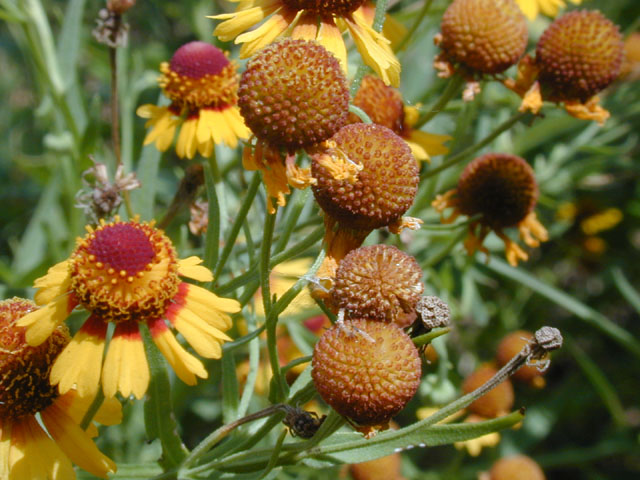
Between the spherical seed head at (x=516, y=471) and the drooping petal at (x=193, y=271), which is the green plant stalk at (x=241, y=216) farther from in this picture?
the spherical seed head at (x=516, y=471)

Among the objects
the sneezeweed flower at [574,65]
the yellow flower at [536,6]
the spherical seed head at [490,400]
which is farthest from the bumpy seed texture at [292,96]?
the spherical seed head at [490,400]

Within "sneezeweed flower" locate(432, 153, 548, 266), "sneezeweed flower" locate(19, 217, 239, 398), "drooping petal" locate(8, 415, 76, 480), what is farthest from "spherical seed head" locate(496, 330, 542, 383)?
"drooping petal" locate(8, 415, 76, 480)

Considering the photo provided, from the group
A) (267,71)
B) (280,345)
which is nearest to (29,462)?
(267,71)

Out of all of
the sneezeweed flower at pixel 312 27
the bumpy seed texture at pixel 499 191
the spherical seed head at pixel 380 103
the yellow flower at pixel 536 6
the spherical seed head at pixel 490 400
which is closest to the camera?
the sneezeweed flower at pixel 312 27

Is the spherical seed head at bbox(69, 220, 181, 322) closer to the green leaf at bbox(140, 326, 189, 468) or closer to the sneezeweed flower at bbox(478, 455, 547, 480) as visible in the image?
the green leaf at bbox(140, 326, 189, 468)

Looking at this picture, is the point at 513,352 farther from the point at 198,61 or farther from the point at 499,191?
the point at 198,61

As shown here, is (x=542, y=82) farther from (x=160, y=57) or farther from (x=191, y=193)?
(x=160, y=57)
